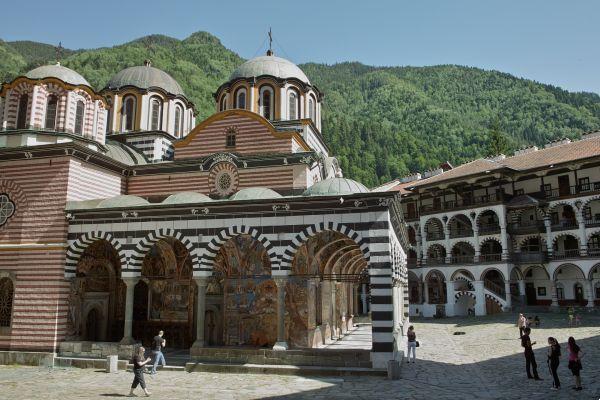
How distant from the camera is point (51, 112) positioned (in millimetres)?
18016

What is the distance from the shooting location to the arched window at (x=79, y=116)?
1831 centimetres

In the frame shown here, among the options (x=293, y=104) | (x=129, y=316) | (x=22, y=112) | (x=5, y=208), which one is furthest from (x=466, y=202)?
(x=5, y=208)

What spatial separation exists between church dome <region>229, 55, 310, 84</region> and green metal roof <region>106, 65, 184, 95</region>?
2929 mm

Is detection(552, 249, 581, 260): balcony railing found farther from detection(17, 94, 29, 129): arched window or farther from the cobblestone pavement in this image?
detection(17, 94, 29, 129): arched window

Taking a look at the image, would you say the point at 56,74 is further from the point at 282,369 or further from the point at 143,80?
the point at 282,369

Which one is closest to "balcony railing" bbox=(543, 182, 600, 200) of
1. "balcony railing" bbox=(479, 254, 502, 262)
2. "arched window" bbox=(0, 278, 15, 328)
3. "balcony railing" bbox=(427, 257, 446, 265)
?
"balcony railing" bbox=(479, 254, 502, 262)

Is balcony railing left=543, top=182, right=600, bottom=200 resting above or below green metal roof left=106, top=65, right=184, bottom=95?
below

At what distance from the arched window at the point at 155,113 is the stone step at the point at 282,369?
11.9m

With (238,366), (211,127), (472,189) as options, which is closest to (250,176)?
(211,127)

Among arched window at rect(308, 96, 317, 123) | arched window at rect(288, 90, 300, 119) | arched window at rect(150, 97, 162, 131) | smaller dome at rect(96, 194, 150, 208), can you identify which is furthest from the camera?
arched window at rect(308, 96, 317, 123)

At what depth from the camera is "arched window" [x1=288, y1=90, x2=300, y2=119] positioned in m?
22.1

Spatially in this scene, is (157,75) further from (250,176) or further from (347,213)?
(347,213)

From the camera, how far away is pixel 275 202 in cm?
1456

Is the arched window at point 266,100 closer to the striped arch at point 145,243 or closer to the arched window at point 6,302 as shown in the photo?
the striped arch at point 145,243
